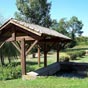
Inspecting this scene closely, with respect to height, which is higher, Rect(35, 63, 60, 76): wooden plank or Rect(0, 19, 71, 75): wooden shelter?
Rect(0, 19, 71, 75): wooden shelter

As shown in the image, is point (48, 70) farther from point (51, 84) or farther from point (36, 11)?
point (36, 11)

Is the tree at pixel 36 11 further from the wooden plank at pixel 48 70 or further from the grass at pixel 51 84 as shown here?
the grass at pixel 51 84

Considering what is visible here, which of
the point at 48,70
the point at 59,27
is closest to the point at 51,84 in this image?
the point at 48,70

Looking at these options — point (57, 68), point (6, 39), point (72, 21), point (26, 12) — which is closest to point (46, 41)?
point (6, 39)

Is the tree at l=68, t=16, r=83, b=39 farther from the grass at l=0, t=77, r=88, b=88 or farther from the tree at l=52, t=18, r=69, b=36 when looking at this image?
the grass at l=0, t=77, r=88, b=88

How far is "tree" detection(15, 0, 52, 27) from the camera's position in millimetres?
55219

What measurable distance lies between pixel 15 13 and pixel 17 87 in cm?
4784

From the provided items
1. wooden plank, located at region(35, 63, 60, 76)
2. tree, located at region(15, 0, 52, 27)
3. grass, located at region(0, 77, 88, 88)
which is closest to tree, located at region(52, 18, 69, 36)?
tree, located at region(15, 0, 52, 27)

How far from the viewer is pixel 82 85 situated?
10.8m

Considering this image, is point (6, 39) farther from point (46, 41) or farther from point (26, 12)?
point (26, 12)

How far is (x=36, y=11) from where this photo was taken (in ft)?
182

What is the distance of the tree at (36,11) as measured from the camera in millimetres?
55219

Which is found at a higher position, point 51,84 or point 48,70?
point 48,70

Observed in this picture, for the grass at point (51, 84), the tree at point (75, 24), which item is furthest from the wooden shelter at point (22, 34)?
the tree at point (75, 24)
